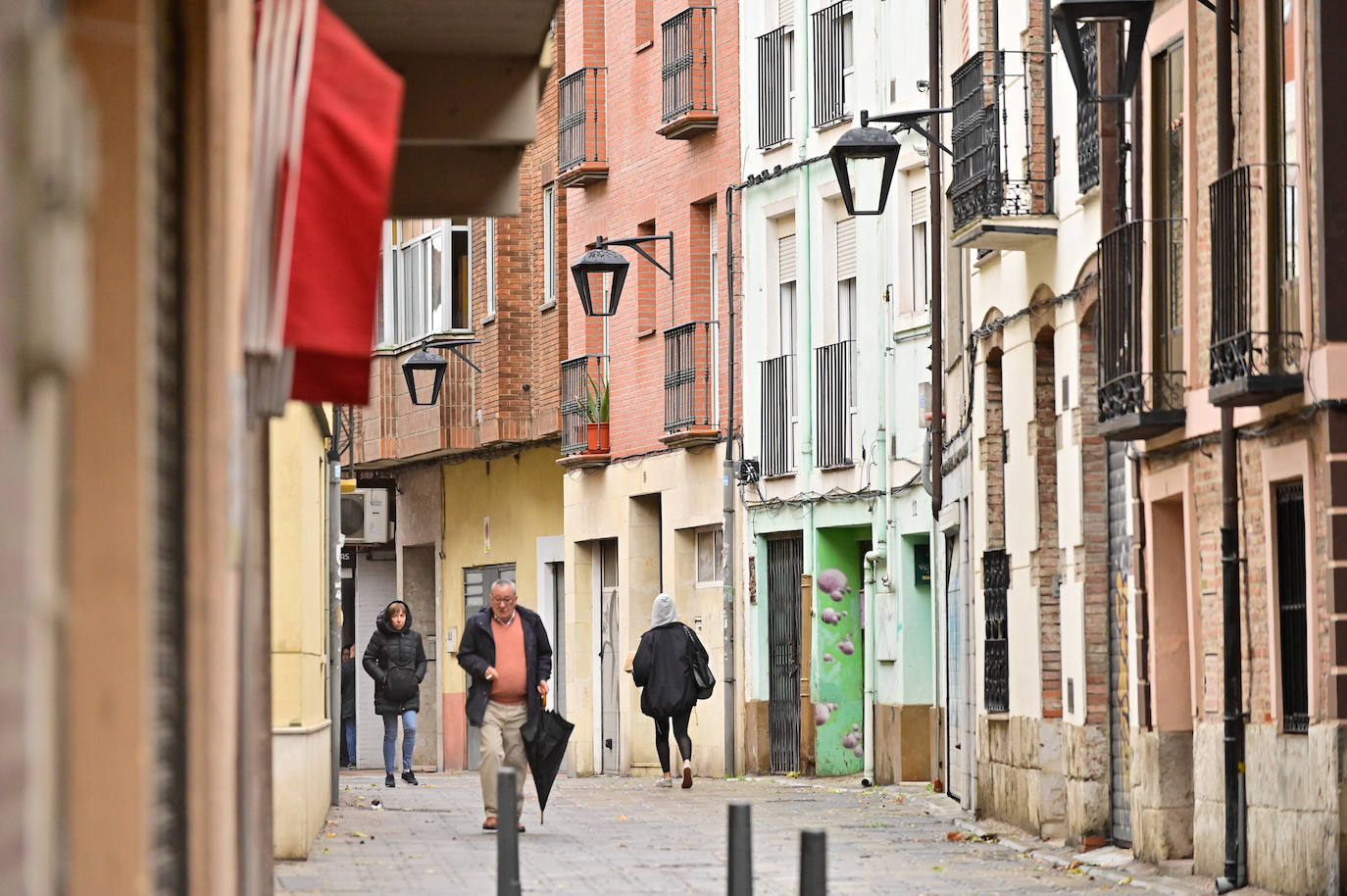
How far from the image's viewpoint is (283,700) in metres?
16.7

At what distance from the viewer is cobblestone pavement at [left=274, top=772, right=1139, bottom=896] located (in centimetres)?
1537

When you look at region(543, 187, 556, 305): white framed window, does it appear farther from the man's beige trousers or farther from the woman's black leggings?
the man's beige trousers

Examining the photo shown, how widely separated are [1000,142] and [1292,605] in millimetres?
6757

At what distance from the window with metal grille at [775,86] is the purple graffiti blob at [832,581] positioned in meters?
5.27

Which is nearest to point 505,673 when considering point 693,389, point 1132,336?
point 1132,336

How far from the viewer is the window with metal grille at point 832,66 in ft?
96.5

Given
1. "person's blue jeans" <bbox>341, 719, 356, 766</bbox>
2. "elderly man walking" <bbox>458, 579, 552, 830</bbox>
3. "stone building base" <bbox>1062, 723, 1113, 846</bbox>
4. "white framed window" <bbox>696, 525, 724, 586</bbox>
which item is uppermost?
"white framed window" <bbox>696, 525, 724, 586</bbox>

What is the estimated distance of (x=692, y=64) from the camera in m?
32.0

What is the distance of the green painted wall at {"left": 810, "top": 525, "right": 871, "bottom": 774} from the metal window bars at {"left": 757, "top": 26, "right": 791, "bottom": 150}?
4951 mm

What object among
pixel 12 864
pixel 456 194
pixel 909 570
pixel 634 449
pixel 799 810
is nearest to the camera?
pixel 12 864

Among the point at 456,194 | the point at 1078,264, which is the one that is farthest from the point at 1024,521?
the point at 456,194

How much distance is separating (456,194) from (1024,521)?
365 inches

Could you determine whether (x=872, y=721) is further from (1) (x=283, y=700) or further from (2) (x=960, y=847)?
(1) (x=283, y=700)

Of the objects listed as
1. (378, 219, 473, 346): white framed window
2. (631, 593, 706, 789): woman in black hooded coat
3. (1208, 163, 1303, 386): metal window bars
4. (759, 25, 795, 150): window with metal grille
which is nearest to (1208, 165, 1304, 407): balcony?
(1208, 163, 1303, 386): metal window bars
